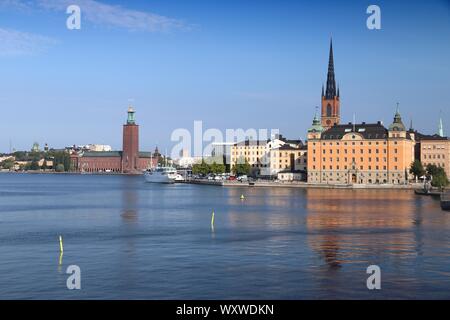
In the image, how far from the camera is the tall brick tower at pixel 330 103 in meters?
98.4

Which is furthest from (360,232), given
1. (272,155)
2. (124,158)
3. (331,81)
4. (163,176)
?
(124,158)

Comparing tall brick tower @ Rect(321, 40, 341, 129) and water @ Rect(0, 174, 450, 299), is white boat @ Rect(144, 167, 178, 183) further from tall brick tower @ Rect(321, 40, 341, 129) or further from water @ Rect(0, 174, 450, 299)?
water @ Rect(0, 174, 450, 299)

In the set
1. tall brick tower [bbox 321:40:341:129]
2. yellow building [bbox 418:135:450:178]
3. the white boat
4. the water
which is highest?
tall brick tower [bbox 321:40:341:129]

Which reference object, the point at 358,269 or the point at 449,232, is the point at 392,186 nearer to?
the point at 449,232

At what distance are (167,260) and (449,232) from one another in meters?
12.4

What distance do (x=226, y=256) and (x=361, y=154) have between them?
57.9 meters

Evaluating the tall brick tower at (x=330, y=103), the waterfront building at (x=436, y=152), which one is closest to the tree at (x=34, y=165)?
the tall brick tower at (x=330, y=103)

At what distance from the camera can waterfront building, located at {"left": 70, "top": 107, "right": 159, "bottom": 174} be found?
160 meters

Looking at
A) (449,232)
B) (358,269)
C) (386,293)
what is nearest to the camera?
(386,293)

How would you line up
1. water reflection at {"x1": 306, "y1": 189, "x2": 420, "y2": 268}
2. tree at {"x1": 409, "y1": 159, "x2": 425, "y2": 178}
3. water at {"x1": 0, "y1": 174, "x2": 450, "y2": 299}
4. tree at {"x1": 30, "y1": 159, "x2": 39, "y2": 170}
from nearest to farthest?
water at {"x1": 0, "y1": 174, "x2": 450, "y2": 299} → water reflection at {"x1": 306, "y1": 189, "x2": 420, "y2": 268} → tree at {"x1": 409, "y1": 159, "x2": 425, "y2": 178} → tree at {"x1": 30, "y1": 159, "x2": 39, "y2": 170}

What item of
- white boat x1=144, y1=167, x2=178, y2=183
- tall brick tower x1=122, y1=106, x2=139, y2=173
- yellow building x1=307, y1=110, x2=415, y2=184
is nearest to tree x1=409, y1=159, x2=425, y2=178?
yellow building x1=307, y1=110, x2=415, y2=184

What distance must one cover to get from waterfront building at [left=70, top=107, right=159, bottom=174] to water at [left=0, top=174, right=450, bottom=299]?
399 feet
